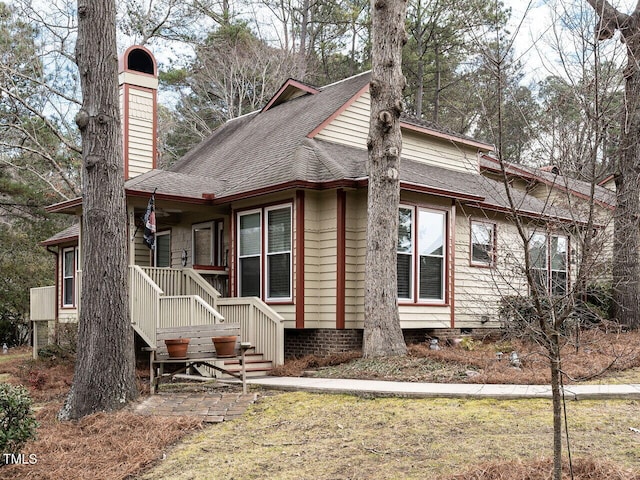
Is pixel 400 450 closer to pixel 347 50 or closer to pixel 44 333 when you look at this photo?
pixel 44 333

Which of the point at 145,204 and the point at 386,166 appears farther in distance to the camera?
the point at 145,204

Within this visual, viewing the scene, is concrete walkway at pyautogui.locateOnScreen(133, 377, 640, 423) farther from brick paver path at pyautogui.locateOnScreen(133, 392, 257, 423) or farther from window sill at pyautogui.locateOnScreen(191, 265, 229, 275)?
window sill at pyautogui.locateOnScreen(191, 265, 229, 275)

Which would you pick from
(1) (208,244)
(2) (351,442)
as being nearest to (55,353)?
(1) (208,244)

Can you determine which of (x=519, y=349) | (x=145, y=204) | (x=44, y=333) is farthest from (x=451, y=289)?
(x=44, y=333)

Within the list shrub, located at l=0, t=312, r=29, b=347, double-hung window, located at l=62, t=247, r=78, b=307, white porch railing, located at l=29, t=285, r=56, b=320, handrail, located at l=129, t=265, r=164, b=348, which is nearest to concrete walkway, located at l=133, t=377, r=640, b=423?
handrail, located at l=129, t=265, r=164, b=348

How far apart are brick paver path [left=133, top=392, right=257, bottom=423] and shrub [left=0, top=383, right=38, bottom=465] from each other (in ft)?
6.27

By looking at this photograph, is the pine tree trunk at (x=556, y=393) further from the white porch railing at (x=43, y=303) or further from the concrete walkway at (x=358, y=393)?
the white porch railing at (x=43, y=303)

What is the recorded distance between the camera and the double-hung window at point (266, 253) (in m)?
12.8

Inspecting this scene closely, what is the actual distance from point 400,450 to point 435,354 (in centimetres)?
483

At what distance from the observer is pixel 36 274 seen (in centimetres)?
2484

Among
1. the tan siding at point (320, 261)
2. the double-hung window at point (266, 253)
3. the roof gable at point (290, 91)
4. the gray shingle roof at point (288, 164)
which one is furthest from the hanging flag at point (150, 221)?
the roof gable at point (290, 91)

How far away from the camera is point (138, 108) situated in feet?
53.1

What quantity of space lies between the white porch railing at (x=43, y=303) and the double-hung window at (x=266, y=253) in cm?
855

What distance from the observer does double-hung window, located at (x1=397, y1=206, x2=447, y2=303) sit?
42.7 feet
